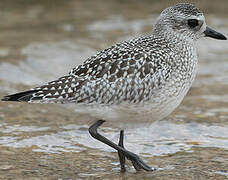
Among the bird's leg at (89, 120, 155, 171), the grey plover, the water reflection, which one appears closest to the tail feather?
the grey plover

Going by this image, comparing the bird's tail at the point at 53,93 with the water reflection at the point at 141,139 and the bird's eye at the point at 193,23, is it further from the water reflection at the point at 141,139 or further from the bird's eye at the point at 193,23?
the bird's eye at the point at 193,23

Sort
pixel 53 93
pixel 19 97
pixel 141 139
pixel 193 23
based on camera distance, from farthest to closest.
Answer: pixel 141 139
pixel 193 23
pixel 53 93
pixel 19 97

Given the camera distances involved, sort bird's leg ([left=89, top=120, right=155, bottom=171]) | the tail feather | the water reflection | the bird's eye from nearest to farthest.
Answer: the tail feather
bird's leg ([left=89, top=120, right=155, bottom=171])
the bird's eye
the water reflection

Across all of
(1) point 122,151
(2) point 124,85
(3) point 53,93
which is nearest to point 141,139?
(1) point 122,151

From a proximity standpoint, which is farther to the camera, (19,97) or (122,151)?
(122,151)

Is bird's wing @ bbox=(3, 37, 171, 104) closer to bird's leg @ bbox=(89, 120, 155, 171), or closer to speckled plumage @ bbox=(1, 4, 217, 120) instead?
speckled plumage @ bbox=(1, 4, 217, 120)

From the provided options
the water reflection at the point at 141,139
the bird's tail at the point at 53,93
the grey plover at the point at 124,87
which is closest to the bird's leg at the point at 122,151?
the grey plover at the point at 124,87

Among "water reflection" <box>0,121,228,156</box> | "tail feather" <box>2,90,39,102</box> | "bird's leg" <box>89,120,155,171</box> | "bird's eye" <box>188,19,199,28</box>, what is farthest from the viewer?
"water reflection" <box>0,121,228,156</box>

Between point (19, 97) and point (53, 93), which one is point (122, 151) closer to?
point (53, 93)

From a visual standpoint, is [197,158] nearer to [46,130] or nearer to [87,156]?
[87,156]

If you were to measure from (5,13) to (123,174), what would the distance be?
10.0m

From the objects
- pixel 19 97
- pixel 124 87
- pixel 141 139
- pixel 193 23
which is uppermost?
pixel 193 23

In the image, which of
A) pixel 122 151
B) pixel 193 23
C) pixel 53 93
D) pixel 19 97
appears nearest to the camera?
pixel 19 97

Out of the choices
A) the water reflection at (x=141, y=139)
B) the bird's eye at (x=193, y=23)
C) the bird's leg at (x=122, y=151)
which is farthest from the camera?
the water reflection at (x=141, y=139)
